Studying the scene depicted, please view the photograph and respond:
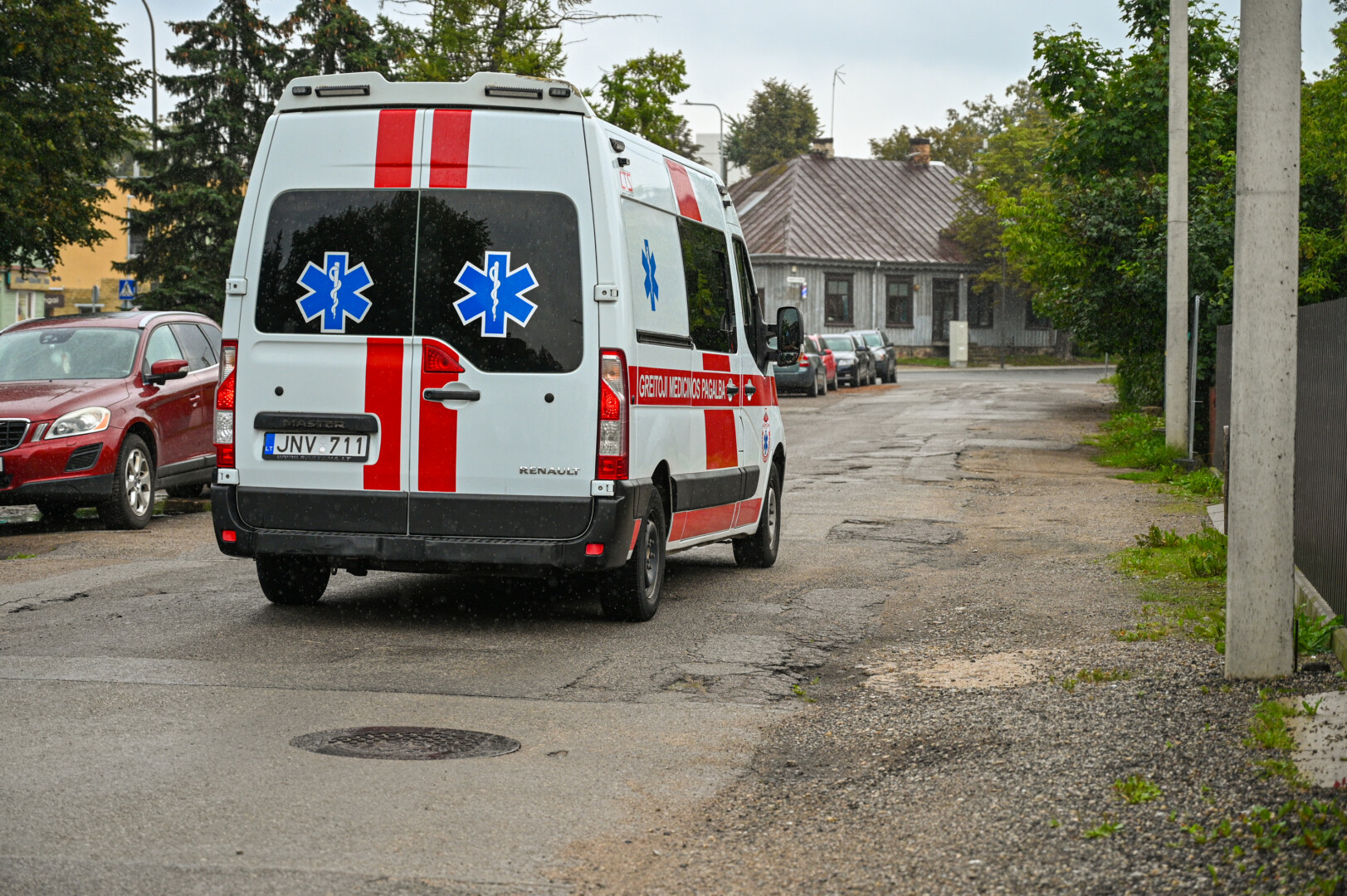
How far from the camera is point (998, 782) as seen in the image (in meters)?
5.25

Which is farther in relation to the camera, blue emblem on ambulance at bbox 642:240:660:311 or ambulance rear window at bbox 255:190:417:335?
blue emblem on ambulance at bbox 642:240:660:311

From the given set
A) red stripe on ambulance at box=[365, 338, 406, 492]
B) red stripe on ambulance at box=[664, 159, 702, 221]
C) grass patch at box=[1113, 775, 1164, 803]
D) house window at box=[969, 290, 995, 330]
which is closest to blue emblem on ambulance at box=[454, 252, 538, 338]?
red stripe on ambulance at box=[365, 338, 406, 492]

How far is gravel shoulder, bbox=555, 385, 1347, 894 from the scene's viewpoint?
4316 mm

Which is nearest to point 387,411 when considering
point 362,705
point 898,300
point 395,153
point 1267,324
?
point 395,153

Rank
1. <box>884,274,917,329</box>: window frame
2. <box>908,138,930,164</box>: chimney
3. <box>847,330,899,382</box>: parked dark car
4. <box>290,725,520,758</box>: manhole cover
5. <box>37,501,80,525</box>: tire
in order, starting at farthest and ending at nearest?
1. <box>908,138,930,164</box>: chimney
2. <box>884,274,917,329</box>: window frame
3. <box>847,330,899,382</box>: parked dark car
4. <box>37,501,80,525</box>: tire
5. <box>290,725,520,758</box>: manhole cover

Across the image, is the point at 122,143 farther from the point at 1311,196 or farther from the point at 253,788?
the point at 253,788

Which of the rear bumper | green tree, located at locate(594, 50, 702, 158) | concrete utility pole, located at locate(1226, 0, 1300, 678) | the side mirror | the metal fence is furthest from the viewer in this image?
green tree, located at locate(594, 50, 702, 158)

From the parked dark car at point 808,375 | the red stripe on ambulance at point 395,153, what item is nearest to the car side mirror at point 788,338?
the red stripe on ambulance at point 395,153

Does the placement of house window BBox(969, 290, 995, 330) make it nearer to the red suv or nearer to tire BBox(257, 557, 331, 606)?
the red suv

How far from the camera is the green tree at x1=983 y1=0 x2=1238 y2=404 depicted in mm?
22953

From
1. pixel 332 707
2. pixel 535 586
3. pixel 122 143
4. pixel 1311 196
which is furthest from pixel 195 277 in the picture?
pixel 332 707

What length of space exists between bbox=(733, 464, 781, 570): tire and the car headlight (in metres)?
5.39

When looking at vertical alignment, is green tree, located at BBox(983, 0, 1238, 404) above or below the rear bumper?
above

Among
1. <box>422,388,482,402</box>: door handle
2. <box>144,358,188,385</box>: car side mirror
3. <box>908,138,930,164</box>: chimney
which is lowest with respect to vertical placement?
<box>422,388,482,402</box>: door handle
